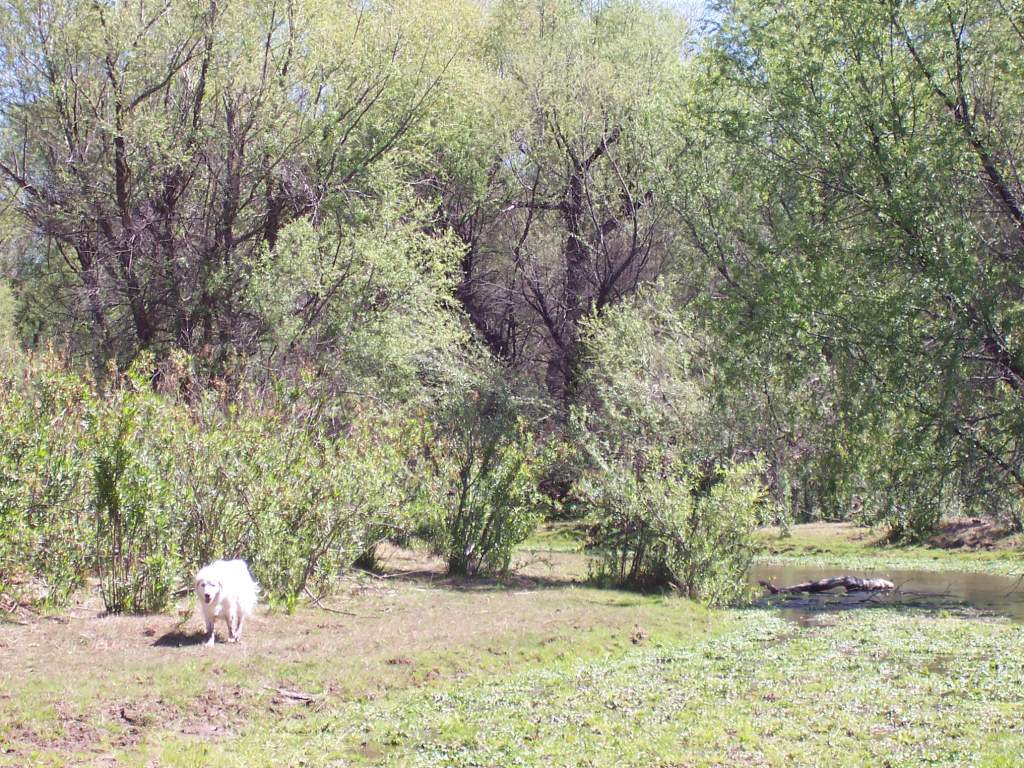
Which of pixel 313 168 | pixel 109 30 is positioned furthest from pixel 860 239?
pixel 109 30

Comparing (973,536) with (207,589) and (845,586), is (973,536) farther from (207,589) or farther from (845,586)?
(207,589)

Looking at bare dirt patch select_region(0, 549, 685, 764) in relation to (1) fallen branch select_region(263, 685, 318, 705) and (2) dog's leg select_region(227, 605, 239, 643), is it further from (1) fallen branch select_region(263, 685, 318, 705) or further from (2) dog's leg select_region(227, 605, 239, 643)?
(2) dog's leg select_region(227, 605, 239, 643)

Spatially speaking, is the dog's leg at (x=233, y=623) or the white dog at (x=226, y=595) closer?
the white dog at (x=226, y=595)

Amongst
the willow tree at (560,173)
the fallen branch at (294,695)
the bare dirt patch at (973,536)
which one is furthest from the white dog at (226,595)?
the bare dirt patch at (973,536)

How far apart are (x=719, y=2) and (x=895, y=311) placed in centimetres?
944

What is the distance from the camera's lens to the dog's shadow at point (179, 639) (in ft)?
35.4

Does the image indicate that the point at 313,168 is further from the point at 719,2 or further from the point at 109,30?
the point at 719,2

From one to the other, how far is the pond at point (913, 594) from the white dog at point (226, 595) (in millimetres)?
9137

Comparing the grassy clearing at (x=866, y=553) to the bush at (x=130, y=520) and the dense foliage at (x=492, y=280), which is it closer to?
the dense foliage at (x=492, y=280)

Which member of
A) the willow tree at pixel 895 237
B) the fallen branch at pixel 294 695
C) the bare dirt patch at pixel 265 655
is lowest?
the fallen branch at pixel 294 695

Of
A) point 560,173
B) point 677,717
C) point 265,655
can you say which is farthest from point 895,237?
point 560,173

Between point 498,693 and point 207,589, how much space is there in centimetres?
330

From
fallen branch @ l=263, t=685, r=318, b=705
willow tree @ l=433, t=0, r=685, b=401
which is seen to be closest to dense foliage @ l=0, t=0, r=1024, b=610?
willow tree @ l=433, t=0, r=685, b=401

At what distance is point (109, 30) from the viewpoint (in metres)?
21.7
